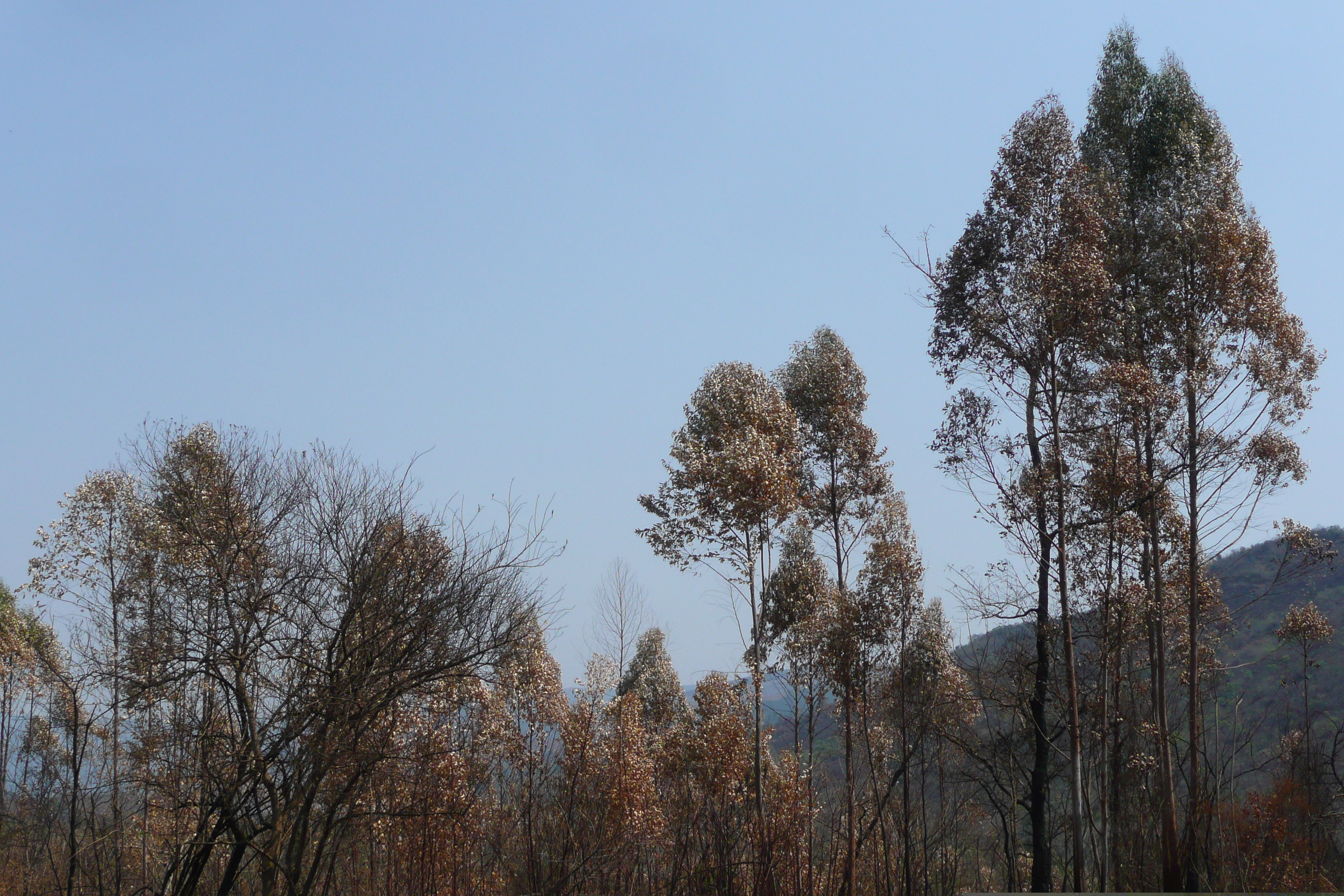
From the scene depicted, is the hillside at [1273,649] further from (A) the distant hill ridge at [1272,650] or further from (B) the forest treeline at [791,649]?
(B) the forest treeline at [791,649]

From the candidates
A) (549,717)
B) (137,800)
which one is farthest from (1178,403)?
(137,800)

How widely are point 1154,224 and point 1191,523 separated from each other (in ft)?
18.4

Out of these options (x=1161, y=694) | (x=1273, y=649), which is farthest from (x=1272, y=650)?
(x=1161, y=694)

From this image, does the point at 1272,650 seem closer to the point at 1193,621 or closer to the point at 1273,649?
the point at 1273,649

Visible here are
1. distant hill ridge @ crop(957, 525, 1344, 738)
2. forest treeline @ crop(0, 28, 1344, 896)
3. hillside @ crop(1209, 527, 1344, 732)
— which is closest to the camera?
forest treeline @ crop(0, 28, 1344, 896)

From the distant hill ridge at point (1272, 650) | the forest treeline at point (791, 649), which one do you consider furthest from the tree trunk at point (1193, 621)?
the distant hill ridge at point (1272, 650)

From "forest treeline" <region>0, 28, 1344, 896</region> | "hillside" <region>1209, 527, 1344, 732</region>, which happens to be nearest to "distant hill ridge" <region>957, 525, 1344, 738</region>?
"hillside" <region>1209, 527, 1344, 732</region>

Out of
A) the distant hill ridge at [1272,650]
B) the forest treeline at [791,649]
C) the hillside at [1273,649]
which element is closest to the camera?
the forest treeline at [791,649]

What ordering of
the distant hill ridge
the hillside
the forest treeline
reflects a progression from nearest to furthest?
1. the forest treeline
2. the distant hill ridge
3. the hillside

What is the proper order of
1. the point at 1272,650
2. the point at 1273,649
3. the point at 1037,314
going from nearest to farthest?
1. the point at 1037,314
2. the point at 1272,650
3. the point at 1273,649

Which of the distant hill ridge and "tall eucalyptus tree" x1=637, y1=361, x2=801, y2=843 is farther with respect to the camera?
the distant hill ridge

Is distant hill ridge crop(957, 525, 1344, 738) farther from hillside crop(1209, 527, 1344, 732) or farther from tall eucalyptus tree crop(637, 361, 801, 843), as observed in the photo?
tall eucalyptus tree crop(637, 361, 801, 843)

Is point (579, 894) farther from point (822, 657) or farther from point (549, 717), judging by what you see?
point (549, 717)

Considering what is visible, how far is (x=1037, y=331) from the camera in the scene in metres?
15.6
